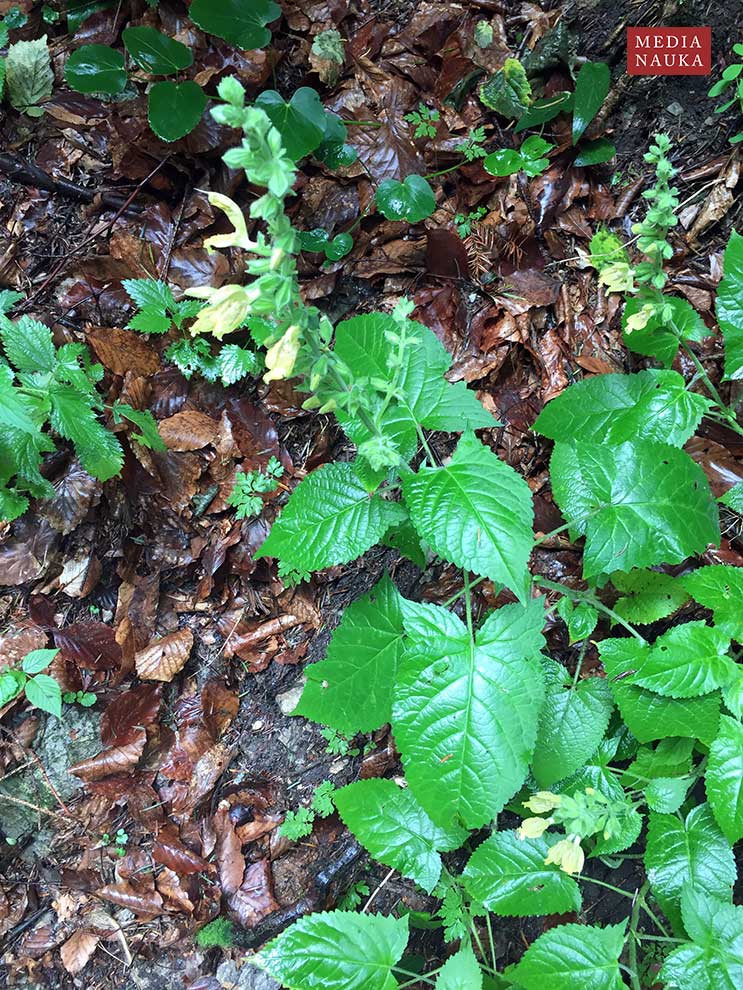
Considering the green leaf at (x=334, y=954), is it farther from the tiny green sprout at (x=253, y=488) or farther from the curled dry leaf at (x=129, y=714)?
the tiny green sprout at (x=253, y=488)

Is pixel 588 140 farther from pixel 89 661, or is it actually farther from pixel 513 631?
pixel 89 661

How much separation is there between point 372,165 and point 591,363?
1545 mm

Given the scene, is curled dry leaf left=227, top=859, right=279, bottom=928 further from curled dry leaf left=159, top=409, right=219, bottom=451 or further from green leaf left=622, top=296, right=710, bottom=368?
green leaf left=622, top=296, right=710, bottom=368

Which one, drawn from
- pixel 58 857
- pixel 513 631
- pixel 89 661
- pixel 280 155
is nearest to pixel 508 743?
pixel 513 631

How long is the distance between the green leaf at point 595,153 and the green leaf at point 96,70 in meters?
2.31

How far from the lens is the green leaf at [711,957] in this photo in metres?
2.02

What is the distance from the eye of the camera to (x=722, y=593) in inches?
94.3

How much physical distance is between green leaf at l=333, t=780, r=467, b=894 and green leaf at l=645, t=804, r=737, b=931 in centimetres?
69

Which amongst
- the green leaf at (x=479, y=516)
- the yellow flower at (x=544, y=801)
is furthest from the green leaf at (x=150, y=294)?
the yellow flower at (x=544, y=801)

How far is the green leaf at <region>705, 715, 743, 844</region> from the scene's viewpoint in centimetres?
217

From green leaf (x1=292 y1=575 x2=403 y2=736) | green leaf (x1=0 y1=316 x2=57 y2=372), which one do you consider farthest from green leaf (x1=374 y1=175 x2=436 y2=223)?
green leaf (x1=292 y1=575 x2=403 y2=736)

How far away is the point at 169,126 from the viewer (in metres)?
2.92

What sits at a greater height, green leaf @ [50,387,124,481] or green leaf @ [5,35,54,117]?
green leaf @ [5,35,54,117]

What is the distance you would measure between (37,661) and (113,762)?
0.65m
